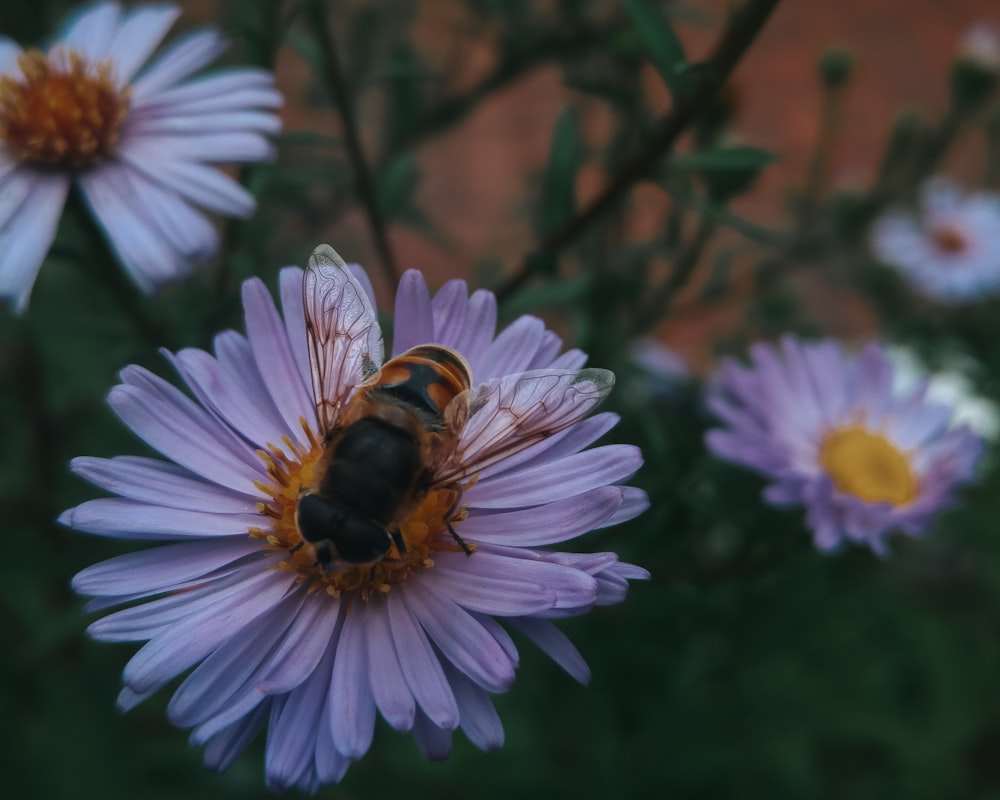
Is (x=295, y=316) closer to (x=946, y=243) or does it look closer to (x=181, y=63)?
(x=181, y=63)

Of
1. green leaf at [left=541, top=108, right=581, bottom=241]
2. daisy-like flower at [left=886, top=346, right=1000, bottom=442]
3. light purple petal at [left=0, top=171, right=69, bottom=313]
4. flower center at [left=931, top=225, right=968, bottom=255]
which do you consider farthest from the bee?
flower center at [left=931, top=225, right=968, bottom=255]

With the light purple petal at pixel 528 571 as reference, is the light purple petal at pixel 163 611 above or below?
below

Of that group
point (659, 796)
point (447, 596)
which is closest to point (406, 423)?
point (447, 596)

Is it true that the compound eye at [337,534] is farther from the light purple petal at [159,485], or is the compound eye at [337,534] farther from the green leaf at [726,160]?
the green leaf at [726,160]

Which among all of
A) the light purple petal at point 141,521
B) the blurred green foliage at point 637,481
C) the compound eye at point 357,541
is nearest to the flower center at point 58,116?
the blurred green foliage at point 637,481

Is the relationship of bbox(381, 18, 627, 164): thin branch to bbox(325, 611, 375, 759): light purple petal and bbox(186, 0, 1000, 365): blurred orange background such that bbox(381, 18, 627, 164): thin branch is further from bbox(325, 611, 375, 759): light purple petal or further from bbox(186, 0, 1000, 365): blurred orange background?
bbox(186, 0, 1000, 365): blurred orange background

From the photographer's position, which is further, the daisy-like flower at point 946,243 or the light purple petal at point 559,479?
the daisy-like flower at point 946,243

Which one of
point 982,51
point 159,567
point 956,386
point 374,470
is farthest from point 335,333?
point 956,386
